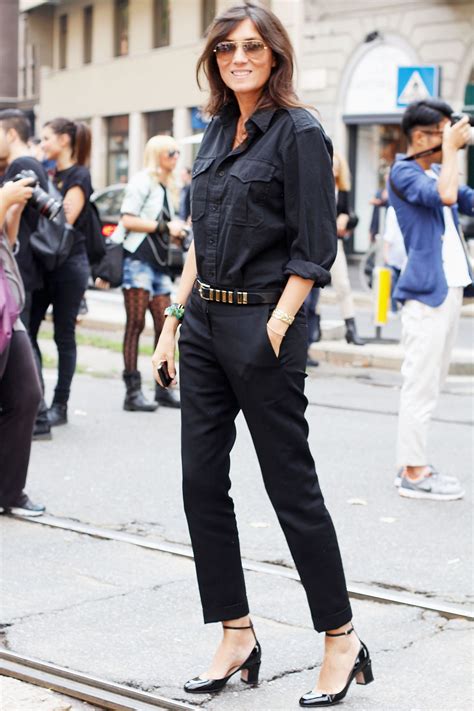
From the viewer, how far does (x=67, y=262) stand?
8.70 m

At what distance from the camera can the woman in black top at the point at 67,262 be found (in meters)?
8.72

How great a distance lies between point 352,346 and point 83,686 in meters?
9.04

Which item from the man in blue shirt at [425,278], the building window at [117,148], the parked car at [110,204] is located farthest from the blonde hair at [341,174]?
the building window at [117,148]

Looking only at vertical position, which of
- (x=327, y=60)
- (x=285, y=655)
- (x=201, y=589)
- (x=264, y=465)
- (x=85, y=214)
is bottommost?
(x=285, y=655)

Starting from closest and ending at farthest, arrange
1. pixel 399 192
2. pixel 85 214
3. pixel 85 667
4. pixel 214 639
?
pixel 85 667 < pixel 214 639 < pixel 399 192 < pixel 85 214

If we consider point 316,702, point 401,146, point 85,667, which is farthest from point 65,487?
point 401,146

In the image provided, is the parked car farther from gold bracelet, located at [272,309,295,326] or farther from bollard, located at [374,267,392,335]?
gold bracelet, located at [272,309,295,326]

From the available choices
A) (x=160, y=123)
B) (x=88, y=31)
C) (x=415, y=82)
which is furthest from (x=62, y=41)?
(x=415, y=82)

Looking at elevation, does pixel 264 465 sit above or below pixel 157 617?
above

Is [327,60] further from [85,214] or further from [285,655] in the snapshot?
[285,655]

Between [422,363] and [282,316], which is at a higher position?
[282,316]

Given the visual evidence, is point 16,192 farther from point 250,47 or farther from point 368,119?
point 368,119

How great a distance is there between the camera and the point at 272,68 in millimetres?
3945

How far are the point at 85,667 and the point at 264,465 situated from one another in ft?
2.98
